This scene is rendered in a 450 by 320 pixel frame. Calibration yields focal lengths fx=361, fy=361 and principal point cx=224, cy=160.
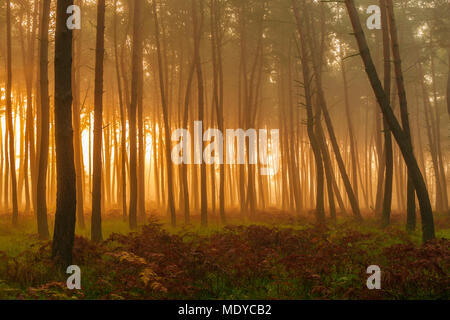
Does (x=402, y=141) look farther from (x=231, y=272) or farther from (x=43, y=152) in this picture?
(x=43, y=152)

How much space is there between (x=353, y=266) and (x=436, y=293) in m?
1.58

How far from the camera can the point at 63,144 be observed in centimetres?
673

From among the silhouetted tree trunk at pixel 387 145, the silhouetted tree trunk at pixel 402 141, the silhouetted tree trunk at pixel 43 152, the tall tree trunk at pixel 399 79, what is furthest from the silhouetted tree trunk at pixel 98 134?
the silhouetted tree trunk at pixel 387 145

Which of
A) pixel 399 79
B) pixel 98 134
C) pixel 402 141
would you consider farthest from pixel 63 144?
pixel 399 79

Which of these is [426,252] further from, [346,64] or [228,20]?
[346,64]

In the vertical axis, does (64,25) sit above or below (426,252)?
above

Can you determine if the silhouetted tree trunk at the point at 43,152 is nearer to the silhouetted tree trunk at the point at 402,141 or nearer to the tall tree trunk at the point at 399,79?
the silhouetted tree trunk at the point at 402,141

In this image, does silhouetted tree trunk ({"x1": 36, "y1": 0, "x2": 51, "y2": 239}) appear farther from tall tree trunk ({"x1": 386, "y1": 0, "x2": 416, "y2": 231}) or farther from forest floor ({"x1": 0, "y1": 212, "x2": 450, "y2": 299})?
tall tree trunk ({"x1": 386, "y1": 0, "x2": 416, "y2": 231})

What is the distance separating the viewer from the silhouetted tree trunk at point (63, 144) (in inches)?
261

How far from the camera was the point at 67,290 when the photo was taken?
17.6 ft

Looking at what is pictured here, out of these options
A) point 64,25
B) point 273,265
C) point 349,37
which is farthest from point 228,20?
point 273,265

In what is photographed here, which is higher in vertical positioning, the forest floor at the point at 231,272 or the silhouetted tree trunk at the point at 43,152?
the silhouetted tree trunk at the point at 43,152

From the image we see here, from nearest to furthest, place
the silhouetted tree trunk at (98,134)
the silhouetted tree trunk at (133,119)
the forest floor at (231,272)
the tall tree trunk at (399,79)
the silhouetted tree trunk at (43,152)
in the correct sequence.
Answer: the forest floor at (231,272) < the silhouetted tree trunk at (98,134) < the silhouetted tree trunk at (43,152) < the tall tree trunk at (399,79) < the silhouetted tree trunk at (133,119)

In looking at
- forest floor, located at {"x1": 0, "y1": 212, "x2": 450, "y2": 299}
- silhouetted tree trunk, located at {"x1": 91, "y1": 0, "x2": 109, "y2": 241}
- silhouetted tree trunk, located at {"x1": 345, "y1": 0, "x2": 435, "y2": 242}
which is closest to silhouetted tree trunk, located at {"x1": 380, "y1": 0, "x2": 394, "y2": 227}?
silhouetted tree trunk, located at {"x1": 345, "y1": 0, "x2": 435, "y2": 242}
